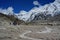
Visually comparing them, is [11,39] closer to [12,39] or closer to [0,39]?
[12,39]

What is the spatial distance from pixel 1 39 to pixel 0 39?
20 cm

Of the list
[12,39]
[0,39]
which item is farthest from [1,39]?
[12,39]

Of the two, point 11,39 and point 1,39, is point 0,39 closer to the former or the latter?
point 1,39

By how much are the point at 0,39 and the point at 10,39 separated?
205cm

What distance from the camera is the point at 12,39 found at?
3225 cm

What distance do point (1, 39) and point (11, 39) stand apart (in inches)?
80.7

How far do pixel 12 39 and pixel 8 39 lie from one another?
82cm

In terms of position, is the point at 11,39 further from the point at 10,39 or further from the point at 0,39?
the point at 0,39

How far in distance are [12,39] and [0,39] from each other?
2455mm

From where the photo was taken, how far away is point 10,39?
32188 millimetres

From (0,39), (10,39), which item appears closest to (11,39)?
(10,39)

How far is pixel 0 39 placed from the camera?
31531 mm

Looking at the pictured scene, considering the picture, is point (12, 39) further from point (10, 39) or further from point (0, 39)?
point (0, 39)

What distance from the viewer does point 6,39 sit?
105ft
